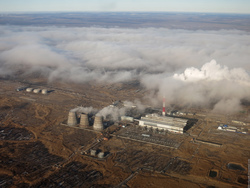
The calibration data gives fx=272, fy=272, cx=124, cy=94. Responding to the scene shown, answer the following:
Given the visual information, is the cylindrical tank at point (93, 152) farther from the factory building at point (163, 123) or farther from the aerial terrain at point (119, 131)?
the factory building at point (163, 123)

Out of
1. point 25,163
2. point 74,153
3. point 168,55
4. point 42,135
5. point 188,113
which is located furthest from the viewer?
point 168,55

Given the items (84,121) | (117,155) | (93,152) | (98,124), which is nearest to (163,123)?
(98,124)

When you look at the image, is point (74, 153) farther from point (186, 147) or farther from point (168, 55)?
point (168, 55)

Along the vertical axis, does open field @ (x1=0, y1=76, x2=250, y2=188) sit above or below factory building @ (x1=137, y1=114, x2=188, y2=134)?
below

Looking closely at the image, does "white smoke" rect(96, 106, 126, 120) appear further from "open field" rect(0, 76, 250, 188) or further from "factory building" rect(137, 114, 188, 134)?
"factory building" rect(137, 114, 188, 134)

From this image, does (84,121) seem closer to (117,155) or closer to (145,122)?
(145,122)

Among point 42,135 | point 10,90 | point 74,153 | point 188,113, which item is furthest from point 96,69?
point 74,153

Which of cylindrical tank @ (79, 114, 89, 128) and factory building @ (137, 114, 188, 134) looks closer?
factory building @ (137, 114, 188, 134)

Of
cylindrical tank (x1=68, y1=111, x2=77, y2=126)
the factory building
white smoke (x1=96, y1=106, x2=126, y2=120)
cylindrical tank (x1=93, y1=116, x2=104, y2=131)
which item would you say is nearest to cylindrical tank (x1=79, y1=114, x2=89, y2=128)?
cylindrical tank (x1=68, y1=111, x2=77, y2=126)

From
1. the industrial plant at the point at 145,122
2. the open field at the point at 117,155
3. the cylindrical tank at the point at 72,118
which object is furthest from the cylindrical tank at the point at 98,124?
the cylindrical tank at the point at 72,118
